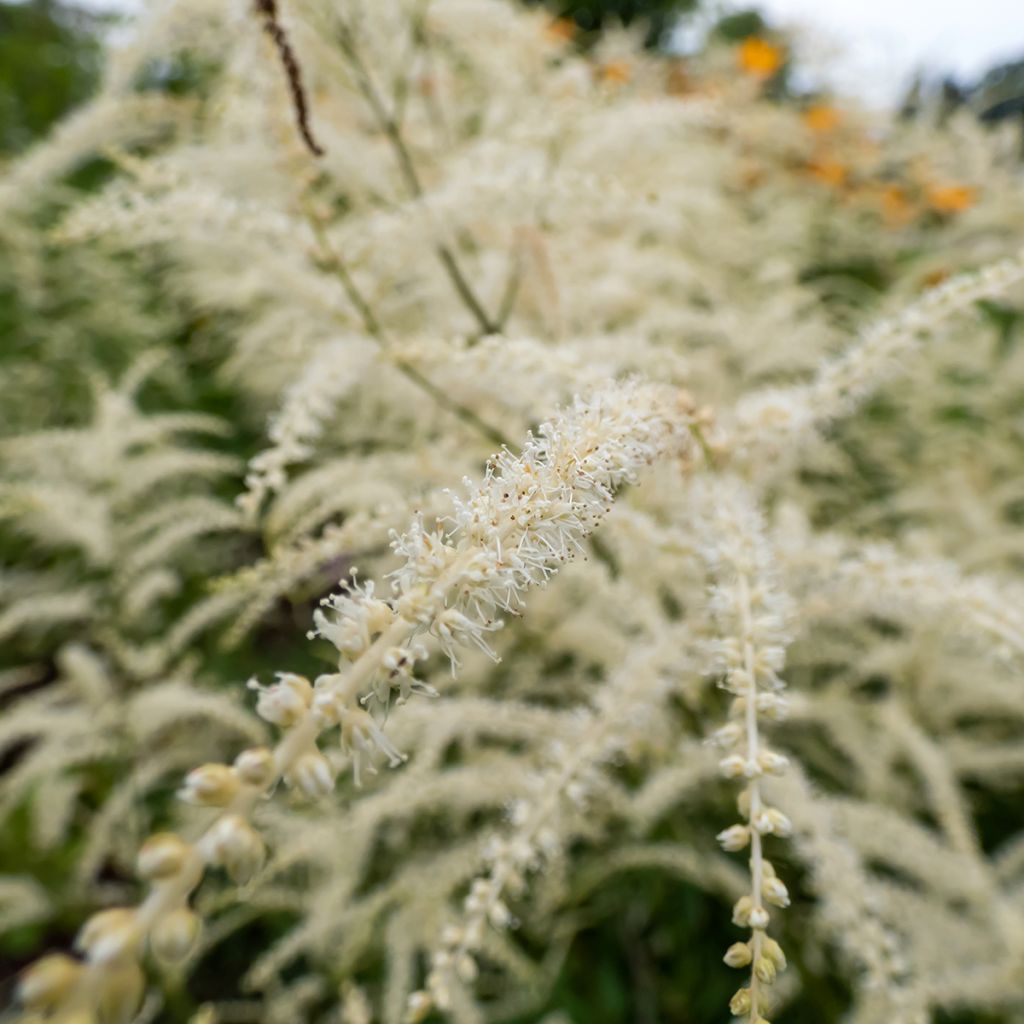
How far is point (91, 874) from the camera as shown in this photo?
201 centimetres

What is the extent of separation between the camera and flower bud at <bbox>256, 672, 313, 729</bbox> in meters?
0.44

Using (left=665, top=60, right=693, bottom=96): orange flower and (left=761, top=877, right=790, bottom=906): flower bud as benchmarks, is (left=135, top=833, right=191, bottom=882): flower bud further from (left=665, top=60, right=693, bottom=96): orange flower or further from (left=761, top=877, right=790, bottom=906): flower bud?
(left=665, top=60, right=693, bottom=96): orange flower

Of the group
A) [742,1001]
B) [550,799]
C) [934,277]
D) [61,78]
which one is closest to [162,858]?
[742,1001]

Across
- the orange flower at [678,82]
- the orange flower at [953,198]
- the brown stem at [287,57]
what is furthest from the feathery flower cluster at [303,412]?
the orange flower at [678,82]

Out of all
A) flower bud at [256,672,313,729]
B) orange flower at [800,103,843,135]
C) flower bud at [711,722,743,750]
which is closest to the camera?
flower bud at [256,672,313,729]

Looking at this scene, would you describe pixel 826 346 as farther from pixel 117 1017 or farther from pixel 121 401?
pixel 117 1017

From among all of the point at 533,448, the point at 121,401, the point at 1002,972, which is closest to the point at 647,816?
the point at 1002,972

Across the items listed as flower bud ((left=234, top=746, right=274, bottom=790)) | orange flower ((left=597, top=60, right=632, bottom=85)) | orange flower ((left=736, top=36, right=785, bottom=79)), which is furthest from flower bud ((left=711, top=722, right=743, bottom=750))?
orange flower ((left=736, top=36, right=785, bottom=79))

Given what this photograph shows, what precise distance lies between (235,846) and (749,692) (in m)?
0.44

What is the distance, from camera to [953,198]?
373 centimetres

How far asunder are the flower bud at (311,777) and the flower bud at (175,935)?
0.23 ft

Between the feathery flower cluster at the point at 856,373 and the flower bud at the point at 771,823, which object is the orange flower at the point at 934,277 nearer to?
the feathery flower cluster at the point at 856,373

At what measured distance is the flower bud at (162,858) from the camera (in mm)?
369

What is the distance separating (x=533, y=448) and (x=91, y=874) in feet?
6.36
